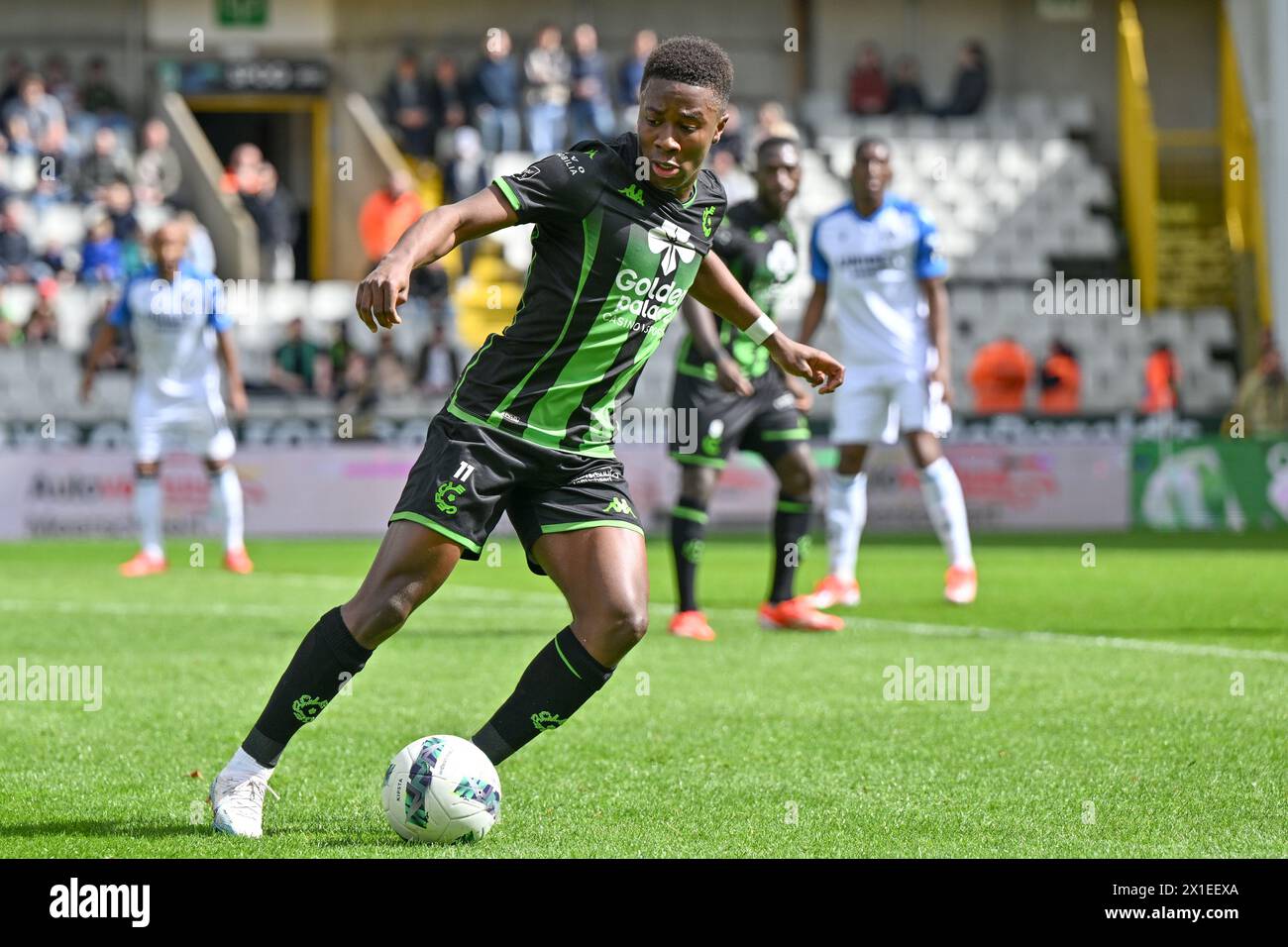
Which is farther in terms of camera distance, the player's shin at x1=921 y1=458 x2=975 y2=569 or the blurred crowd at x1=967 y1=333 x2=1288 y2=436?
the blurred crowd at x1=967 y1=333 x2=1288 y2=436

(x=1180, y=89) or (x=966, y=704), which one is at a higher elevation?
(x=1180, y=89)

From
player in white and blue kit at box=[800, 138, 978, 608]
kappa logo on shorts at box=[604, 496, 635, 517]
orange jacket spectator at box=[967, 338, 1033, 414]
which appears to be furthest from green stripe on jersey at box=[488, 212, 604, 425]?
orange jacket spectator at box=[967, 338, 1033, 414]

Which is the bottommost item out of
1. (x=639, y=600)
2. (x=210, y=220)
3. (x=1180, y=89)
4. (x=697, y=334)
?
(x=639, y=600)

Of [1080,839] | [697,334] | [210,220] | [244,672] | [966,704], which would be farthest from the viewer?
[210,220]

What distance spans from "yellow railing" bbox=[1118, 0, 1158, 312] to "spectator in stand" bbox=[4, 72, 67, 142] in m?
15.5

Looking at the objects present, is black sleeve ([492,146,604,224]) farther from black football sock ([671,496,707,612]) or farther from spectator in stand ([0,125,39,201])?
spectator in stand ([0,125,39,201])

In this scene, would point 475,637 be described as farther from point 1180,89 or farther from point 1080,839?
point 1180,89

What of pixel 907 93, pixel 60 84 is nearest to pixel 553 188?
pixel 60 84

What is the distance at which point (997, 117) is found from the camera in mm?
29281

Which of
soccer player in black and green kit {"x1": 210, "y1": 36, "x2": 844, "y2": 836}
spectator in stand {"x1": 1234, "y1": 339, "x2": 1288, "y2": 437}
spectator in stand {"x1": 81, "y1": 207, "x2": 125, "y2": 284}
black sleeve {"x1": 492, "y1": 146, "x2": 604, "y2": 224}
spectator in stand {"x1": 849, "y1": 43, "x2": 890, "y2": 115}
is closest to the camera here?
black sleeve {"x1": 492, "y1": 146, "x2": 604, "y2": 224}

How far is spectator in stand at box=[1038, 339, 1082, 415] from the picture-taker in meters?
24.1
